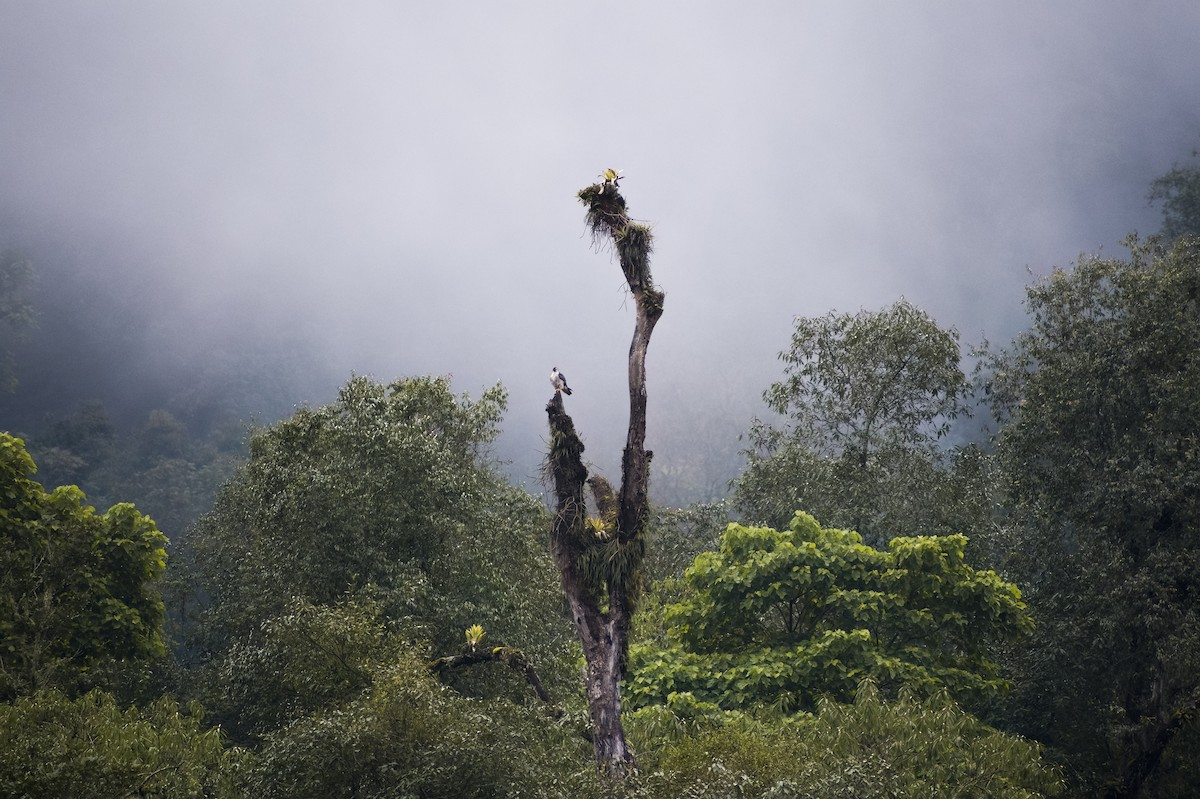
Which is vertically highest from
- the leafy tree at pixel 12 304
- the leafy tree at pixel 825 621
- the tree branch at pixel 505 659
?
the leafy tree at pixel 12 304

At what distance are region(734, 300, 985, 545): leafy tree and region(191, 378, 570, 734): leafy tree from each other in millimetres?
11923

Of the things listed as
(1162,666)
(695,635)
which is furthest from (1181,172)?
(695,635)

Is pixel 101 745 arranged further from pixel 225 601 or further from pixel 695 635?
pixel 225 601

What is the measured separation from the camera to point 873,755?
17516 millimetres

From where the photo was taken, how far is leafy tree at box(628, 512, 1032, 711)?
84.9 feet

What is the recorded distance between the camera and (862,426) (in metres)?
43.2

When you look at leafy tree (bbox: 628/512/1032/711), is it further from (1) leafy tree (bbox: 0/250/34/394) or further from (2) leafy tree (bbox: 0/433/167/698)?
(1) leafy tree (bbox: 0/250/34/394)

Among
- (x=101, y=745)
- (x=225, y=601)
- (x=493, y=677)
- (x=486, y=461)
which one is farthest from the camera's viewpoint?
(x=225, y=601)

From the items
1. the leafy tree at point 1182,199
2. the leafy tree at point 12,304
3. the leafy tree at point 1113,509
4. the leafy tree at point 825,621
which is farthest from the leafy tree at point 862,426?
the leafy tree at point 12,304

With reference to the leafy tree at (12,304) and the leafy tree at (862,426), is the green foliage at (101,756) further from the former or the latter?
the leafy tree at (12,304)

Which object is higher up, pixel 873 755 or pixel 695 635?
pixel 695 635

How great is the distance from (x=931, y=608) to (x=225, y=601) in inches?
1040

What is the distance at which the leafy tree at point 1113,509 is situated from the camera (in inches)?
1137

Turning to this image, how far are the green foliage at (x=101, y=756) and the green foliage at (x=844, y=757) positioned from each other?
781 cm
